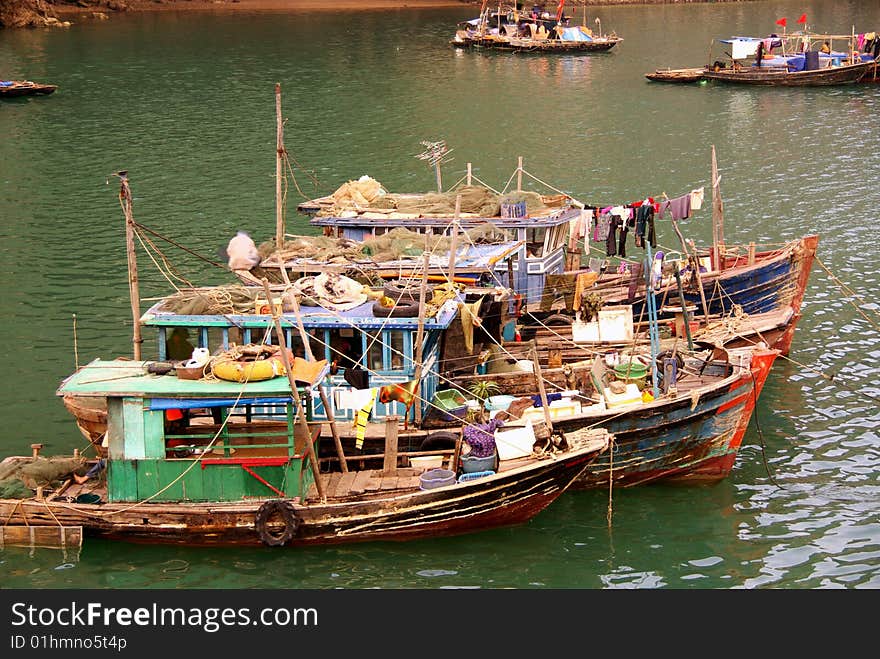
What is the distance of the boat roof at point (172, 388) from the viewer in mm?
17984

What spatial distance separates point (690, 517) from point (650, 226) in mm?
7302

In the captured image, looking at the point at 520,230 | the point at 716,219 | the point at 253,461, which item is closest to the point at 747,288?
the point at 716,219

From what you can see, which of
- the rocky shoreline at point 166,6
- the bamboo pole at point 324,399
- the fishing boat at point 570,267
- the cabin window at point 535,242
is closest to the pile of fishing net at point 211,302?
the bamboo pole at point 324,399

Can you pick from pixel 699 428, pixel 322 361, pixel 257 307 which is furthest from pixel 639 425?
pixel 257 307

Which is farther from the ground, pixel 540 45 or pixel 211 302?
pixel 540 45

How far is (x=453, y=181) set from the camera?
146 ft

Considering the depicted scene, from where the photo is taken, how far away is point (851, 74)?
2470 inches

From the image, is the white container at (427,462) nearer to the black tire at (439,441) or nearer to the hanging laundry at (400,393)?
the black tire at (439,441)

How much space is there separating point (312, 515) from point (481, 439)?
9.99ft

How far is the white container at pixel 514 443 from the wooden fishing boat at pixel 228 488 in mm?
430

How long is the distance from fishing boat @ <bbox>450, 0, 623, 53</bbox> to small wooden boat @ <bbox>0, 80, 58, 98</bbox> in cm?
2910

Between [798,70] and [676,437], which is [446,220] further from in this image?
[798,70]

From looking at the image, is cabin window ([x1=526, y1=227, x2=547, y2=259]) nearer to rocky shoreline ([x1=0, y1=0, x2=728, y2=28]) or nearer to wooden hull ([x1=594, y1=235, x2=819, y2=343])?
wooden hull ([x1=594, y1=235, x2=819, y2=343])
